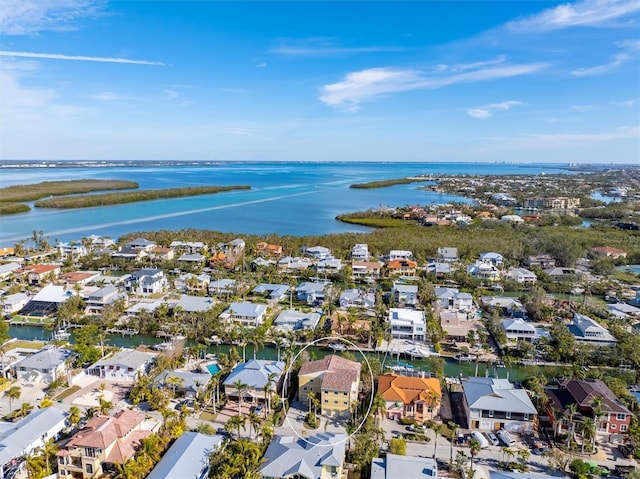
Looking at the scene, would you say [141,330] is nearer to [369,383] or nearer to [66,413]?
[66,413]

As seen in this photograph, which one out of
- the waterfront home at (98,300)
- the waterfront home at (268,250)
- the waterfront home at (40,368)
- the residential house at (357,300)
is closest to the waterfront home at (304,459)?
the waterfront home at (40,368)

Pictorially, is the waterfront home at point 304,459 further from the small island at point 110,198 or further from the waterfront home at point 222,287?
the small island at point 110,198

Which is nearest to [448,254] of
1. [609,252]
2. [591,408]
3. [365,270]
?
[365,270]

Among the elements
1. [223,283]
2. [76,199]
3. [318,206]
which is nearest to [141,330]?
[223,283]

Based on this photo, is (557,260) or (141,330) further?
(557,260)

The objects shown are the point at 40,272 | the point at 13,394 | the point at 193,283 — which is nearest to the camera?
the point at 13,394

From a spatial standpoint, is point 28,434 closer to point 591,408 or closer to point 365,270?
point 591,408
